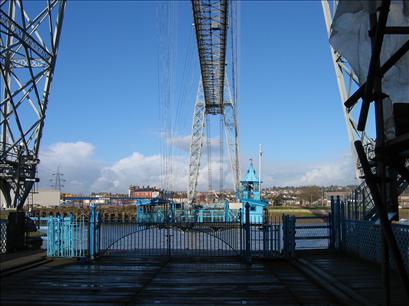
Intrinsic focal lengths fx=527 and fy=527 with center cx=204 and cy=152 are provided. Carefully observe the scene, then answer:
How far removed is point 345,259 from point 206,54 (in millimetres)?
31319

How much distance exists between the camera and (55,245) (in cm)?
1595

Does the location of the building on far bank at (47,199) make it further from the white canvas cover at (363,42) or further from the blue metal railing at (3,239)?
the white canvas cover at (363,42)

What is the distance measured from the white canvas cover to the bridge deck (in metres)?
3.55

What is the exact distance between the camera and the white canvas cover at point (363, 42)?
21.8 feet

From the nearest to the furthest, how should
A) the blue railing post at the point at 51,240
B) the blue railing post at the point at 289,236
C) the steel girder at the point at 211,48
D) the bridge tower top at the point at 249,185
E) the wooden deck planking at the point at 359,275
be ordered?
the wooden deck planking at the point at 359,275, the blue railing post at the point at 289,236, the blue railing post at the point at 51,240, the steel girder at the point at 211,48, the bridge tower top at the point at 249,185

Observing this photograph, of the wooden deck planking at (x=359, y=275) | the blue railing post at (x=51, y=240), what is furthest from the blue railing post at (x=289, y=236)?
the blue railing post at (x=51, y=240)

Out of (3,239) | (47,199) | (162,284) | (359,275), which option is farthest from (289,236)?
(47,199)

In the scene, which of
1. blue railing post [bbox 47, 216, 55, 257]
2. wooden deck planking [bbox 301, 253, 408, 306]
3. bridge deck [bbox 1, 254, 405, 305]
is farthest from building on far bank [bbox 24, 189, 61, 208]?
wooden deck planking [bbox 301, 253, 408, 306]

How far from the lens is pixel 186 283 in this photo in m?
11.5

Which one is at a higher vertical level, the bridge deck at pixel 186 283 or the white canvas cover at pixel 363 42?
the white canvas cover at pixel 363 42

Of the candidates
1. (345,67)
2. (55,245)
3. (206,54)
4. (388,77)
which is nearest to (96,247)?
(55,245)

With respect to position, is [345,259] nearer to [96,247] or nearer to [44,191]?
[96,247]

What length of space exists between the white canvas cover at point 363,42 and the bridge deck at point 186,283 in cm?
355

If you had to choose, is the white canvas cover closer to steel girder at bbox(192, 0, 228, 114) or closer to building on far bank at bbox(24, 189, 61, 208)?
steel girder at bbox(192, 0, 228, 114)
